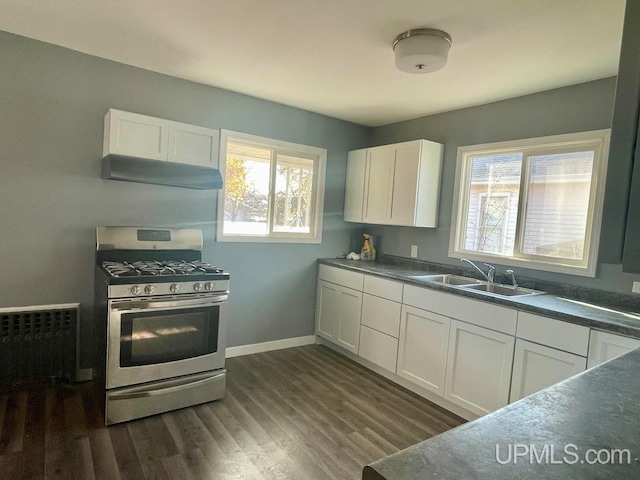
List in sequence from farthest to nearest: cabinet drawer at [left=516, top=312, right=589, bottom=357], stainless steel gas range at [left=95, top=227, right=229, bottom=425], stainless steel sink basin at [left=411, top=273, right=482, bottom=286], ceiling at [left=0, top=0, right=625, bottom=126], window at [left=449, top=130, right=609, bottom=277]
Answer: stainless steel sink basin at [left=411, top=273, right=482, bottom=286]
window at [left=449, top=130, right=609, bottom=277]
stainless steel gas range at [left=95, top=227, right=229, bottom=425]
cabinet drawer at [left=516, top=312, right=589, bottom=357]
ceiling at [left=0, top=0, right=625, bottom=126]

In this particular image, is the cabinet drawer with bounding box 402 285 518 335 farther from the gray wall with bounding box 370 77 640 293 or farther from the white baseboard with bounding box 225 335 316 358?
the white baseboard with bounding box 225 335 316 358

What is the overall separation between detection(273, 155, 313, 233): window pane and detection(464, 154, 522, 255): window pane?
160cm

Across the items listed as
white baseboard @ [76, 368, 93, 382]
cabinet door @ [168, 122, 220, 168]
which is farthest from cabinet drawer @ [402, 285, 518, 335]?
white baseboard @ [76, 368, 93, 382]

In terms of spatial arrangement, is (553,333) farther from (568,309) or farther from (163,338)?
(163,338)

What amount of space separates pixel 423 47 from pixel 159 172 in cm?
200

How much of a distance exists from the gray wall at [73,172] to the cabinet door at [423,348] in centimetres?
156

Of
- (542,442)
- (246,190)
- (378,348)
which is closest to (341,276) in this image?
(378,348)

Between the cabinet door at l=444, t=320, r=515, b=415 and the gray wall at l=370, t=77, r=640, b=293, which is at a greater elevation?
the gray wall at l=370, t=77, r=640, b=293

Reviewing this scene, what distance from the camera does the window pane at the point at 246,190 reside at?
353 centimetres

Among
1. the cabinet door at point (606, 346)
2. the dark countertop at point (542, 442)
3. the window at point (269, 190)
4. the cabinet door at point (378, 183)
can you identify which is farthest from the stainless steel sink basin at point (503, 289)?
the dark countertop at point (542, 442)

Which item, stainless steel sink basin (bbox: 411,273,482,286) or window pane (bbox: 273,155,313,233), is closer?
stainless steel sink basin (bbox: 411,273,482,286)

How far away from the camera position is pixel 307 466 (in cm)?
209

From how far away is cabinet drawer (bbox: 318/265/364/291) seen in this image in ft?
11.7

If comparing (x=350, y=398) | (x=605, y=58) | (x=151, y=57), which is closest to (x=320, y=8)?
(x=151, y=57)
